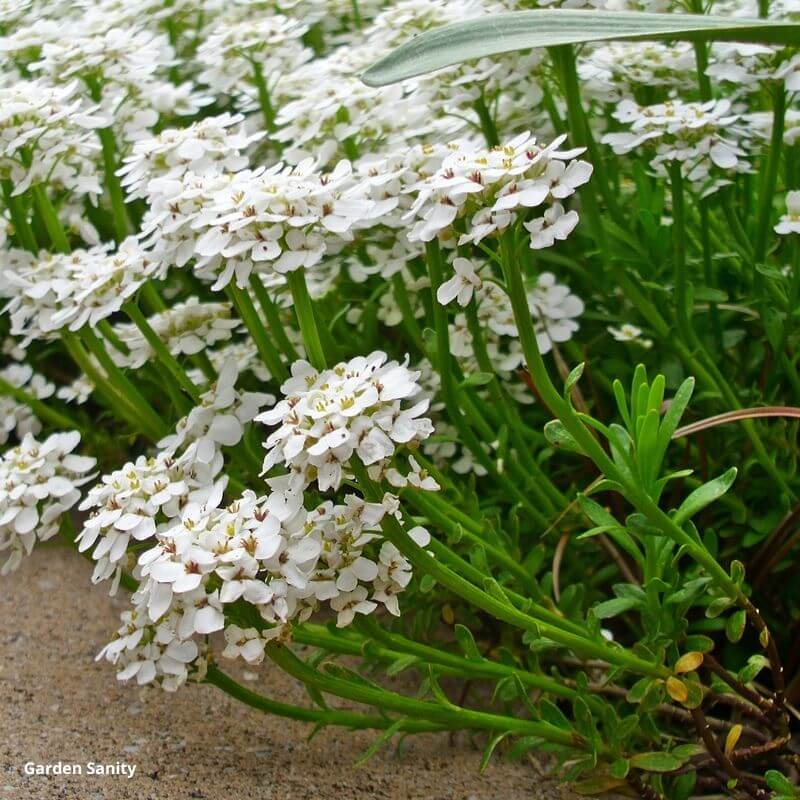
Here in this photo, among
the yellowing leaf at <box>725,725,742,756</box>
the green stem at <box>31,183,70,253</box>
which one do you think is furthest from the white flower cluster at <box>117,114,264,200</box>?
the yellowing leaf at <box>725,725,742,756</box>

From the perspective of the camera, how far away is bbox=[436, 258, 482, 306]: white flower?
49.1 inches

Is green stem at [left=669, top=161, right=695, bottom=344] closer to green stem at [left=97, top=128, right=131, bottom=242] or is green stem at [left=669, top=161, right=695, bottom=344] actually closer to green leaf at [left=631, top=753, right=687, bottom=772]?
green leaf at [left=631, top=753, right=687, bottom=772]

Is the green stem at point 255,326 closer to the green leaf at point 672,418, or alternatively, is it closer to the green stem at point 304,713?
the green stem at point 304,713

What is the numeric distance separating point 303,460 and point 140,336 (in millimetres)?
641

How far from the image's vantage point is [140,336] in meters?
1.66

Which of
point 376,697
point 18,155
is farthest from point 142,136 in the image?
point 376,697

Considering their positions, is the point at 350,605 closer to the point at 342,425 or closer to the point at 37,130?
the point at 342,425

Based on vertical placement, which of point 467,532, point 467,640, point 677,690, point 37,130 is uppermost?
point 37,130

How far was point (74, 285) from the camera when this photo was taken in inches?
59.3

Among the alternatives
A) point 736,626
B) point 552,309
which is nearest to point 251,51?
point 552,309

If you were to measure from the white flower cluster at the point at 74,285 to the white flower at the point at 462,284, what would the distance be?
42 cm

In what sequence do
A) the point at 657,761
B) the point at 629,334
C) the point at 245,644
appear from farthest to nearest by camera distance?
the point at 629,334 < the point at 657,761 < the point at 245,644

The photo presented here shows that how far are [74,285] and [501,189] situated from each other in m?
0.68

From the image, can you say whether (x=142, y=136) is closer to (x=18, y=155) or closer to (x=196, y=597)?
(x=18, y=155)
